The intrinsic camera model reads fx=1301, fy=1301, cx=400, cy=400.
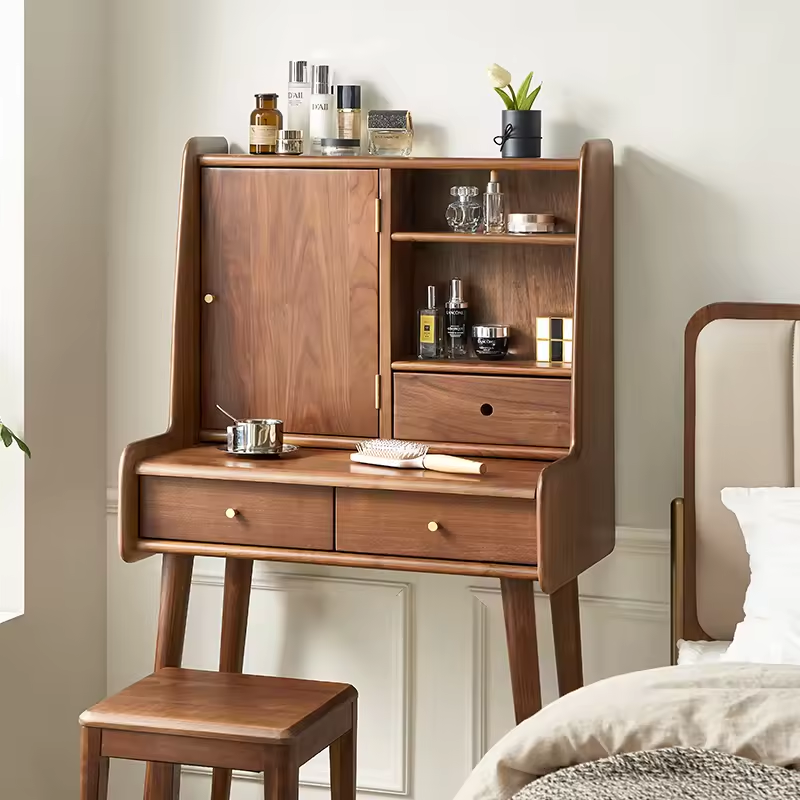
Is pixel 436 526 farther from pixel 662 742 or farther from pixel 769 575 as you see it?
pixel 662 742

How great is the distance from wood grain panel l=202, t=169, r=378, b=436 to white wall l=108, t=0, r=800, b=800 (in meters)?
0.27

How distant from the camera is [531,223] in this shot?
2.58m

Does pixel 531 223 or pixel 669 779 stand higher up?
pixel 531 223

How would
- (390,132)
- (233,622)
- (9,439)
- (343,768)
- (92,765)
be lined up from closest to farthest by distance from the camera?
(92,765) < (343,768) < (9,439) < (390,132) < (233,622)

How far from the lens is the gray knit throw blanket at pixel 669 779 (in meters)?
1.47

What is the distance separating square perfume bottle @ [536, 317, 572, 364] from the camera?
8.62ft

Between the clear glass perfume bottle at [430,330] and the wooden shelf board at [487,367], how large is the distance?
0.03 metres

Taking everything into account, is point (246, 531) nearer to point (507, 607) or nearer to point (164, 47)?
point (507, 607)

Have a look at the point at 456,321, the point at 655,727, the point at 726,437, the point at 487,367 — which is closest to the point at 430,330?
the point at 456,321

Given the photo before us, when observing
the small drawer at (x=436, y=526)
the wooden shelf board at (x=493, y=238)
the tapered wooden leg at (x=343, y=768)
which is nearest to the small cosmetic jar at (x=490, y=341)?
the wooden shelf board at (x=493, y=238)

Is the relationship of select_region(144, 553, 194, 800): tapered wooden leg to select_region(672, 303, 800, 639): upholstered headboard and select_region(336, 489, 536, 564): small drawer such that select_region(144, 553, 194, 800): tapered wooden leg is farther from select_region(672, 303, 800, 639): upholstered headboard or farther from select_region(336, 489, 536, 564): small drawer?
select_region(672, 303, 800, 639): upholstered headboard

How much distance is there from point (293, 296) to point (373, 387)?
0.25 metres

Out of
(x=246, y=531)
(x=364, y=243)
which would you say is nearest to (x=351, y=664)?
(x=246, y=531)

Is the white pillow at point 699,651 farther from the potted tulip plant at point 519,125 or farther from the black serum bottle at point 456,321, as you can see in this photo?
the potted tulip plant at point 519,125
